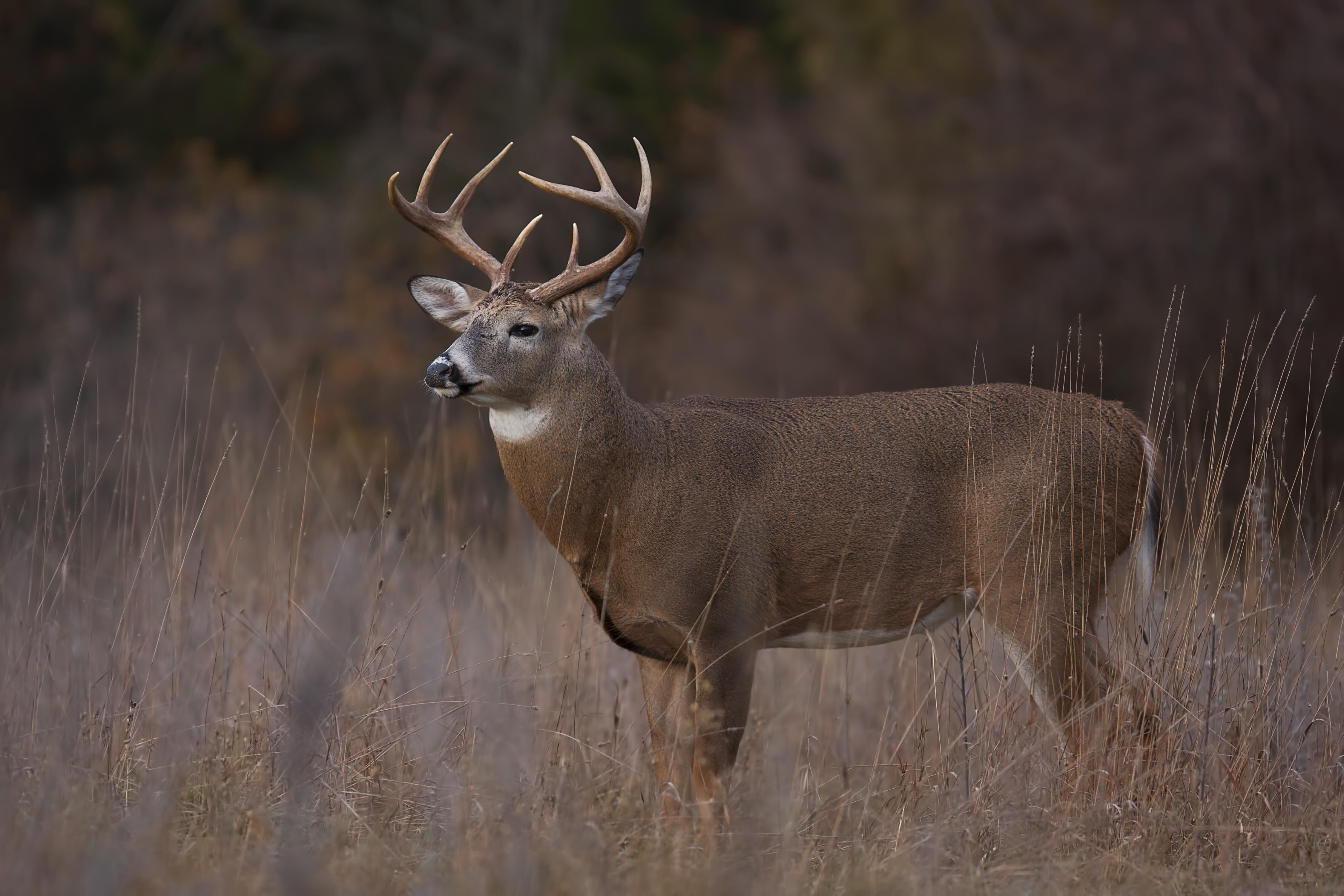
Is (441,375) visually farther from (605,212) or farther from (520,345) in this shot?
(605,212)

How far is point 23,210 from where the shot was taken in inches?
658

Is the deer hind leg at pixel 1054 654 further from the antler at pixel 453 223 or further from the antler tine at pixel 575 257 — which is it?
the antler at pixel 453 223

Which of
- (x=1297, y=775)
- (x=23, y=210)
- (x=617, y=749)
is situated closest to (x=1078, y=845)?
(x=1297, y=775)

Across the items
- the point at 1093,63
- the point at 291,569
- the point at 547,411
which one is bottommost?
the point at 291,569

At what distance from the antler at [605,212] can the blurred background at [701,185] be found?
11.0ft

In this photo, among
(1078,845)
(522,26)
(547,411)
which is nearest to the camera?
(1078,845)

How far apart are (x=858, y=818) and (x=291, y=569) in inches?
76.5

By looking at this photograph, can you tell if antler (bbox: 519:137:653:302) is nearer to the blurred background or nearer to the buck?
the buck

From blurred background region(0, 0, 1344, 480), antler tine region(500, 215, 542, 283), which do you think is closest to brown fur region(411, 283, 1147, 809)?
antler tine region(500, 215, 542, 283)

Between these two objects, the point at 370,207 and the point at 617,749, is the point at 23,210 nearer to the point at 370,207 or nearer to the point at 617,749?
the point at 370,207

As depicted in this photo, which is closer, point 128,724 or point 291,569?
point 128,724

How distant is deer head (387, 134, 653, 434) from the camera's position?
177 inches

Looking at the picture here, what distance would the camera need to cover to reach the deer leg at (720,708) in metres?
4.54

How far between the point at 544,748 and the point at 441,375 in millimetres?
1201
